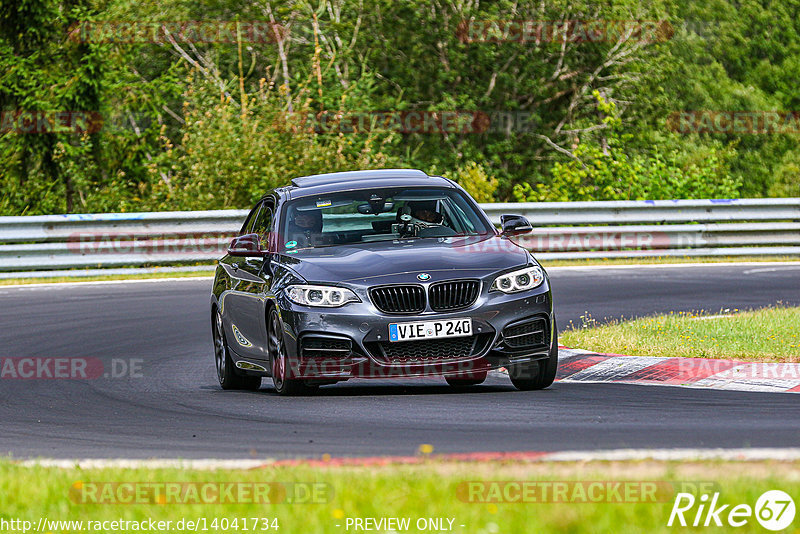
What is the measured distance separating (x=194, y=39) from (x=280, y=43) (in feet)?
7.48

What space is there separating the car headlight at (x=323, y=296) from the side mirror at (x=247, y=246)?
1211mm

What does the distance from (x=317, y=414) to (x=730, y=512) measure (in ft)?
13.4

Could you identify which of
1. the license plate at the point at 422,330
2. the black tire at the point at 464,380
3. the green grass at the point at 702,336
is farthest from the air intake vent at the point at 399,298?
the green grass at the point at 702,336

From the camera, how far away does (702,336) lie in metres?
11.9

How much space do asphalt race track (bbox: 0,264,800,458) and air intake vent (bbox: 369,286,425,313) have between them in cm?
62

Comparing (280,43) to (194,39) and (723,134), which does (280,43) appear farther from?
(723,134)

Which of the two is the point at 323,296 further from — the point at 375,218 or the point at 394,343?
the point at 375,218

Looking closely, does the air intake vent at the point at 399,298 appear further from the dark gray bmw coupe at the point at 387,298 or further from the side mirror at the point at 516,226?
the side mirror at the point at 516,226

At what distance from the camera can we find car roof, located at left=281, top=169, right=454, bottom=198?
1095 centimetres

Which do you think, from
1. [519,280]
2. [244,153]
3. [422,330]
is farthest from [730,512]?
[244,153]

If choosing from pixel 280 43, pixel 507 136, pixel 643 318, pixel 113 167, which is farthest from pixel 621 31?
pixel 643 318

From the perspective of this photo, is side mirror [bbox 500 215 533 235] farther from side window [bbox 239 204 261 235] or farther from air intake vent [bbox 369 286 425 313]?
side window [bbox 239 204 261 235]

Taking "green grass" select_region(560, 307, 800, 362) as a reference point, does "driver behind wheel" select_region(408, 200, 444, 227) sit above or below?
above

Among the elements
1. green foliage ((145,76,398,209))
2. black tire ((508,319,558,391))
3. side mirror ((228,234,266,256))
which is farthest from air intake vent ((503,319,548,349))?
green foliage ((145,76,398,209))
